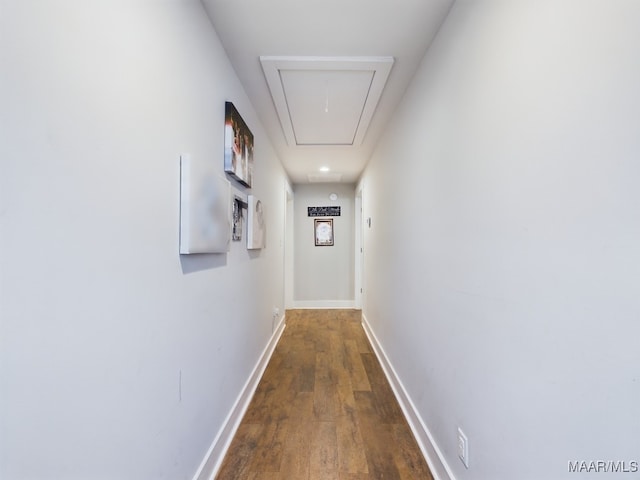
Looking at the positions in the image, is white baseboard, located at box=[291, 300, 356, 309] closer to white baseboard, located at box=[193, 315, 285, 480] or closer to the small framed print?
the small framed print

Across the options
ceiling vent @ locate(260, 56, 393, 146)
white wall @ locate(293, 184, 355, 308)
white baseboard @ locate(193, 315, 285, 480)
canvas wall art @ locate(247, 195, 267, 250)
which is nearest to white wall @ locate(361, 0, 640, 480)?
ceiling vent @ locate(260, 56, 393, 146)

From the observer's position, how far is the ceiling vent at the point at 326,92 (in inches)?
69.7

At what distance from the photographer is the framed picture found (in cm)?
166

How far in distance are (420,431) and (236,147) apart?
2.02 meters

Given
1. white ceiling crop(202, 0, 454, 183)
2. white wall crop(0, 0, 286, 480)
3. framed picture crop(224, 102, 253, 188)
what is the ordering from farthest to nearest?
framed picture crop(224, 102, 253, 188) → white ceiling crop(202, 0, 454, 183) → white wall crop(0, 0, 286, 480)

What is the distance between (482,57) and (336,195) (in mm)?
4154

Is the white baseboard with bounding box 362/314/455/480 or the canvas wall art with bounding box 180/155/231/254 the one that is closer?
the canvas wall art with bounding box 180/155/231/254

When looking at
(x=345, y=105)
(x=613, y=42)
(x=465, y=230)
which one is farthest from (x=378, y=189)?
(x=613, y=42)

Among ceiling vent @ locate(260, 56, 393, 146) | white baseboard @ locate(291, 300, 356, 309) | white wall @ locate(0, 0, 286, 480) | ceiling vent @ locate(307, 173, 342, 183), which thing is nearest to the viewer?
white wall @ locate(0, 0, 286, 480)

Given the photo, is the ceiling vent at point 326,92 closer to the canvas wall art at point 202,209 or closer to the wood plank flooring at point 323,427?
the canvas wall art at point 202,209

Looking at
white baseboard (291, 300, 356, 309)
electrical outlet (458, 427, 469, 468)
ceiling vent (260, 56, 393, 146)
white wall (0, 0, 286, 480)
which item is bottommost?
white baseboard (291, 300, 356, 309)

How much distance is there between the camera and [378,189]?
309 centimetres

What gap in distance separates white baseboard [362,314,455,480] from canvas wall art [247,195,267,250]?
1.54m

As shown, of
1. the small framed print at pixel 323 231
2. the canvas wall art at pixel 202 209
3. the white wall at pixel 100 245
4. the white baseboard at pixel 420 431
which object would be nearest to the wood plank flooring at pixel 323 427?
the white baseboard at pixel 420 431
